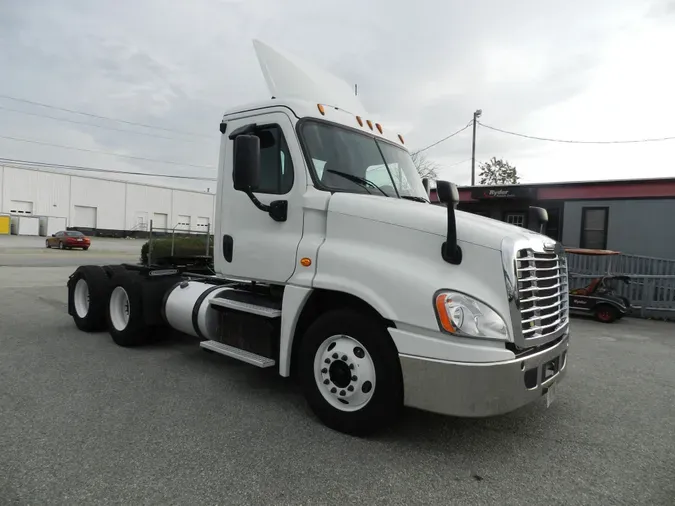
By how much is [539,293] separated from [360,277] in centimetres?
131

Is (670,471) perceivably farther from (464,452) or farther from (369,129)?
(369,129)

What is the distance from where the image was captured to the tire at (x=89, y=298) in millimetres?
6566

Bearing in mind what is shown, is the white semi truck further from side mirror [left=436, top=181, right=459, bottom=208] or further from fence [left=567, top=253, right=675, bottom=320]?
fence [left=567, top=253, right=675, bottom=320]

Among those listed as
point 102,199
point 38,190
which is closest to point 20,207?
point 38,190

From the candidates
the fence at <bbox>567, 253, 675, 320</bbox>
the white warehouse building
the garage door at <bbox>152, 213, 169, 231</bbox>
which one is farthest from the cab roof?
the garage door at <bbox>152, 213, 169, 231</bbox>

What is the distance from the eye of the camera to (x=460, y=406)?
10.1ft

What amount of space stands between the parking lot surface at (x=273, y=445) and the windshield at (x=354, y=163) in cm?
201

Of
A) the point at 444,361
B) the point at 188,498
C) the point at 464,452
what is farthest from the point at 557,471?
the point at 188,498

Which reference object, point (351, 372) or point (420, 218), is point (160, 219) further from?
point (420, 218)

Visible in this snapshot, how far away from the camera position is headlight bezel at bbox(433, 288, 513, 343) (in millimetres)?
3020

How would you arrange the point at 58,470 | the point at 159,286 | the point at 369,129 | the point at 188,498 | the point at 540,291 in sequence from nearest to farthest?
the point at 188,498 < the point at 58,470 < the point at 540,291 < the point at 369,129 < the point at 159,286

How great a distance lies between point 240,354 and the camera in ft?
13.9

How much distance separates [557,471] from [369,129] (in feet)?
10.8

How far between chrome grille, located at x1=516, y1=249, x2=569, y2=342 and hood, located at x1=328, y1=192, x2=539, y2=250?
21 centimetres
